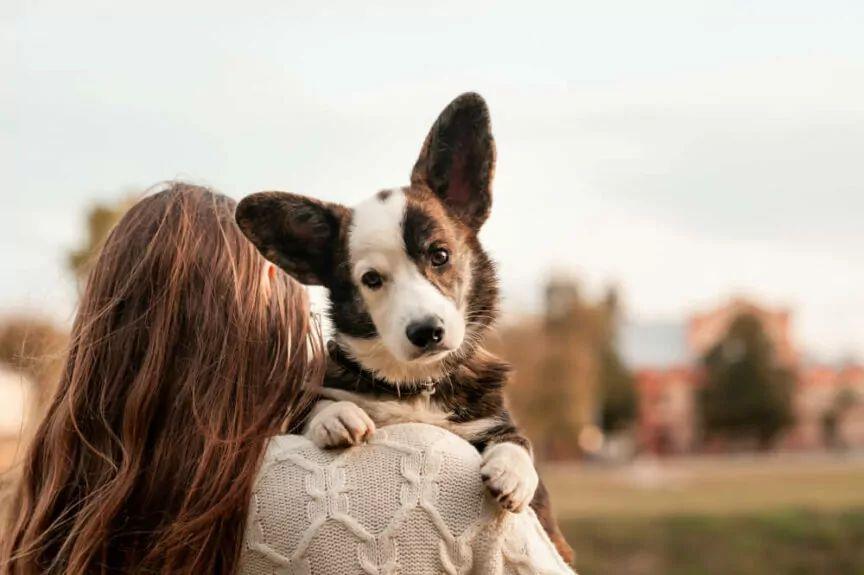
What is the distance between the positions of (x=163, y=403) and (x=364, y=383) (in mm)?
540

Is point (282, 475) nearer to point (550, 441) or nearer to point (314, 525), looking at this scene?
point (314, 525)

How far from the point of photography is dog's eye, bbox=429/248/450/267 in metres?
2.59

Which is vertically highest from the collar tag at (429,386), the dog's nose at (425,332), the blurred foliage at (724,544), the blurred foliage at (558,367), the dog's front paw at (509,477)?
the dog's nose at (425,332)

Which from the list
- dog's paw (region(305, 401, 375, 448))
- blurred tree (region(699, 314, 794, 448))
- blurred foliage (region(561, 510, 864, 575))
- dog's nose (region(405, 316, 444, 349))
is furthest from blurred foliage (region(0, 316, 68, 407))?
blurred tree (region(699, 314, 794, 448))

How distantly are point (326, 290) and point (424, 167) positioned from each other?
0.37m

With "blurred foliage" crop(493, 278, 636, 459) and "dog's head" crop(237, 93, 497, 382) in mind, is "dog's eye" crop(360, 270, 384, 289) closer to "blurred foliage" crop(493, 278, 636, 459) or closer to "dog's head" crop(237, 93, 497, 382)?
"dog's head" crop(237, 93, 497, 382)

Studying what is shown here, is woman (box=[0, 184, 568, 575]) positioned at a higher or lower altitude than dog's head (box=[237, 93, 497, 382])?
lower

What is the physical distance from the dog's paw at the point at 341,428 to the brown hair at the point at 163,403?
0.08 meters

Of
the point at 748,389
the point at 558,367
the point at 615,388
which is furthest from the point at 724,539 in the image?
the point at 615,388

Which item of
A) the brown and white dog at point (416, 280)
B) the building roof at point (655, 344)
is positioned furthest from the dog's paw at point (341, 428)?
the building roof at point (655, 344)

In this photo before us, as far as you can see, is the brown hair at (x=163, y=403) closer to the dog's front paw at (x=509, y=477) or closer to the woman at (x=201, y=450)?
the woman at (x=201, y=450)

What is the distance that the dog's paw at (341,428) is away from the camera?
2.14m

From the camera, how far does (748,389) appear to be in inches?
1948

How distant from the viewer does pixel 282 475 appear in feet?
6.83
